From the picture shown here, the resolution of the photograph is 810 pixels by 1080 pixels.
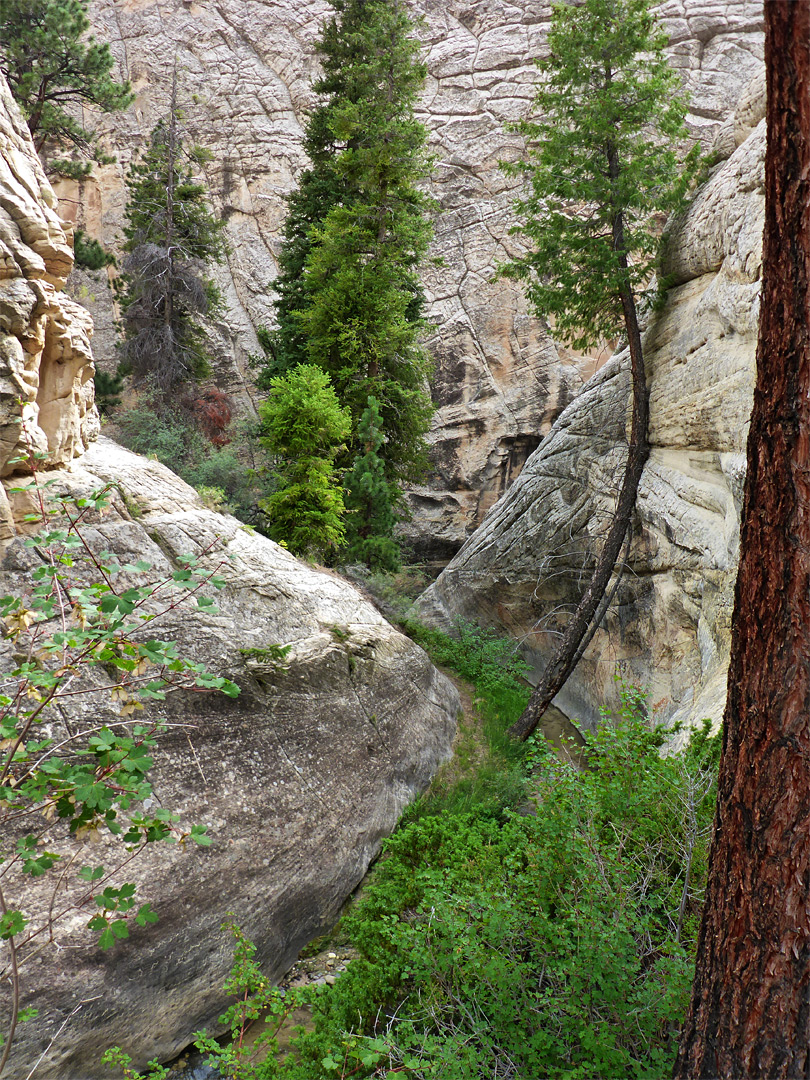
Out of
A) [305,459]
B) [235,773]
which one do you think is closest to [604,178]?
Result: [305,459]

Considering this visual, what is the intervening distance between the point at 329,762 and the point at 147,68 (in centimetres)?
3005

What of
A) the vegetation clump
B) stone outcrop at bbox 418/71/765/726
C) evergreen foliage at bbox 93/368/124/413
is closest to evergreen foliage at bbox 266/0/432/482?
the vegetation clump

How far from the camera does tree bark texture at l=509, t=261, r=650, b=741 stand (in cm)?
959

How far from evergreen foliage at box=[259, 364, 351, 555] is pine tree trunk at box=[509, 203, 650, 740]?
4.45 metres

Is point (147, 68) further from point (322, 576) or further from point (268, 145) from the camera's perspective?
point (322, 576)

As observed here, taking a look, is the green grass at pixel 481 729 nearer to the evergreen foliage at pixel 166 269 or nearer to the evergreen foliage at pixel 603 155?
the evergreen foliage at pixel 603 155

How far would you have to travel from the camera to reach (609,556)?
959 cm

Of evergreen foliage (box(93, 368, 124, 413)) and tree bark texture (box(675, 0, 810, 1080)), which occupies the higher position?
evergreen foliage (box(93, 368, 124, 413))

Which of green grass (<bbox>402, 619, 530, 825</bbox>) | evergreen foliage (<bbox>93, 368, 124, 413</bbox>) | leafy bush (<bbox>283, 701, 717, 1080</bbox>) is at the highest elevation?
evergreen foliage (<bbox>93, 368, 124, 413</bbox>)

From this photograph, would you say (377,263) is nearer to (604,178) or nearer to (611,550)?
(604,178)

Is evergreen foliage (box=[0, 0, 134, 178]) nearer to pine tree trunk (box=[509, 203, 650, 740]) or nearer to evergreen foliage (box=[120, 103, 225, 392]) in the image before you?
evergreen foliage (box=[120, 103, 225, 392])

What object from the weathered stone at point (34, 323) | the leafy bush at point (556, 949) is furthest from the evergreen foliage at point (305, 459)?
the leafy bush at point (556, 949)

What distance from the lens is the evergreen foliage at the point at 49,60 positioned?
41.6 ft

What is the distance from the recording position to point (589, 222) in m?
9.78
